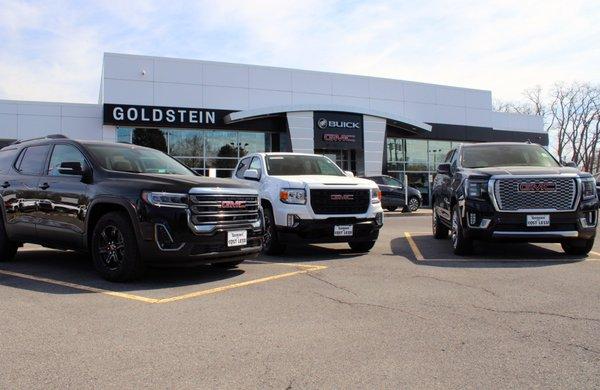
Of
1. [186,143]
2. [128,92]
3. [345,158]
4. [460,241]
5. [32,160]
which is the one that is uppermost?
[128,92]

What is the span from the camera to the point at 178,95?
25.9m

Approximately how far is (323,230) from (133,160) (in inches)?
124

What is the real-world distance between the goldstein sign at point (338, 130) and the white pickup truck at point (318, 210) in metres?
18.4

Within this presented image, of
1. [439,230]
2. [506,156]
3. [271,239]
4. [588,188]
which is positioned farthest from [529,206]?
[271,239]

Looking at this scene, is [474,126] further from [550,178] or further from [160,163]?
[160,163]

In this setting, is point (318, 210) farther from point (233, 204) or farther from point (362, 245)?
point (233, 204)

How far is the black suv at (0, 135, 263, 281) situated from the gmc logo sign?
66.3 ft

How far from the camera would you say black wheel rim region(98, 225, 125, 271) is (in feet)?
21.8

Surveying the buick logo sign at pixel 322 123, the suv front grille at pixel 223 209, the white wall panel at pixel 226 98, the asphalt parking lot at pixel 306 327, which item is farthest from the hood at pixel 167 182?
the buick logo sign at pixel 322 123

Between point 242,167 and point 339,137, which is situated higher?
point 339,137

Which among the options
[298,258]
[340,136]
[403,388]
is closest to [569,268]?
[298,258]

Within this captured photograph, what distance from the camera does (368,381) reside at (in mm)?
3514

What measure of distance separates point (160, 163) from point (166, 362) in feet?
15.0

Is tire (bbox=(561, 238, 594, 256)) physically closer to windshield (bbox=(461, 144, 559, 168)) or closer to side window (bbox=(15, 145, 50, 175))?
windshield (bbox=(461, 144, 559, 168))
